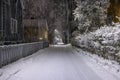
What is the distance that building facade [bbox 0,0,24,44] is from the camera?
71.7 ft

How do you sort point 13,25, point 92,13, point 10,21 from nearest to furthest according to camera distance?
1. point 10,21
2. point 13,25
3. point 92,13

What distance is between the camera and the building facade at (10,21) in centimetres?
2184

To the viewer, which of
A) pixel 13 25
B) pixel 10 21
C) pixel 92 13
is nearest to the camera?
pixel 10 21

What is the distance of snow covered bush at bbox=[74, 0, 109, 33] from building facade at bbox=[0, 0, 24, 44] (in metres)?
8.06

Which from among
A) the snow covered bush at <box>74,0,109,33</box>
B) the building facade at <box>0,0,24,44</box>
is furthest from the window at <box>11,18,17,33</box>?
the snow covered bush at <box>74,0,109,33</box>

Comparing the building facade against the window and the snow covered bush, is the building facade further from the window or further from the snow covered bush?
the snow covered bush

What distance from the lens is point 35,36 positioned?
57312mm

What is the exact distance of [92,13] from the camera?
30.1 m

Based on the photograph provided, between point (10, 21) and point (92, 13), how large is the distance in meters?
11.3

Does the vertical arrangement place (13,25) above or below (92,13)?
below

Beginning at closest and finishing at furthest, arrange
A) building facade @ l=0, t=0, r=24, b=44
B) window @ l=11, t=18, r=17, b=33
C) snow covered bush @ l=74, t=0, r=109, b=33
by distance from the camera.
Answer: building facade @ l=0, t=0, r=24, b=44, window @ l=11, t=18, r=17, b=33, snow covered bush @ l=74, t=0, r=109, b=33

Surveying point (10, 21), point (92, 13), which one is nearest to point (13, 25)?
point (10, 21)

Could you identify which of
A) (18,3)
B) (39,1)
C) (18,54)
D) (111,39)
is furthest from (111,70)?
(39,1)

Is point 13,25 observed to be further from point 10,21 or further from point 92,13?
point 92,13
